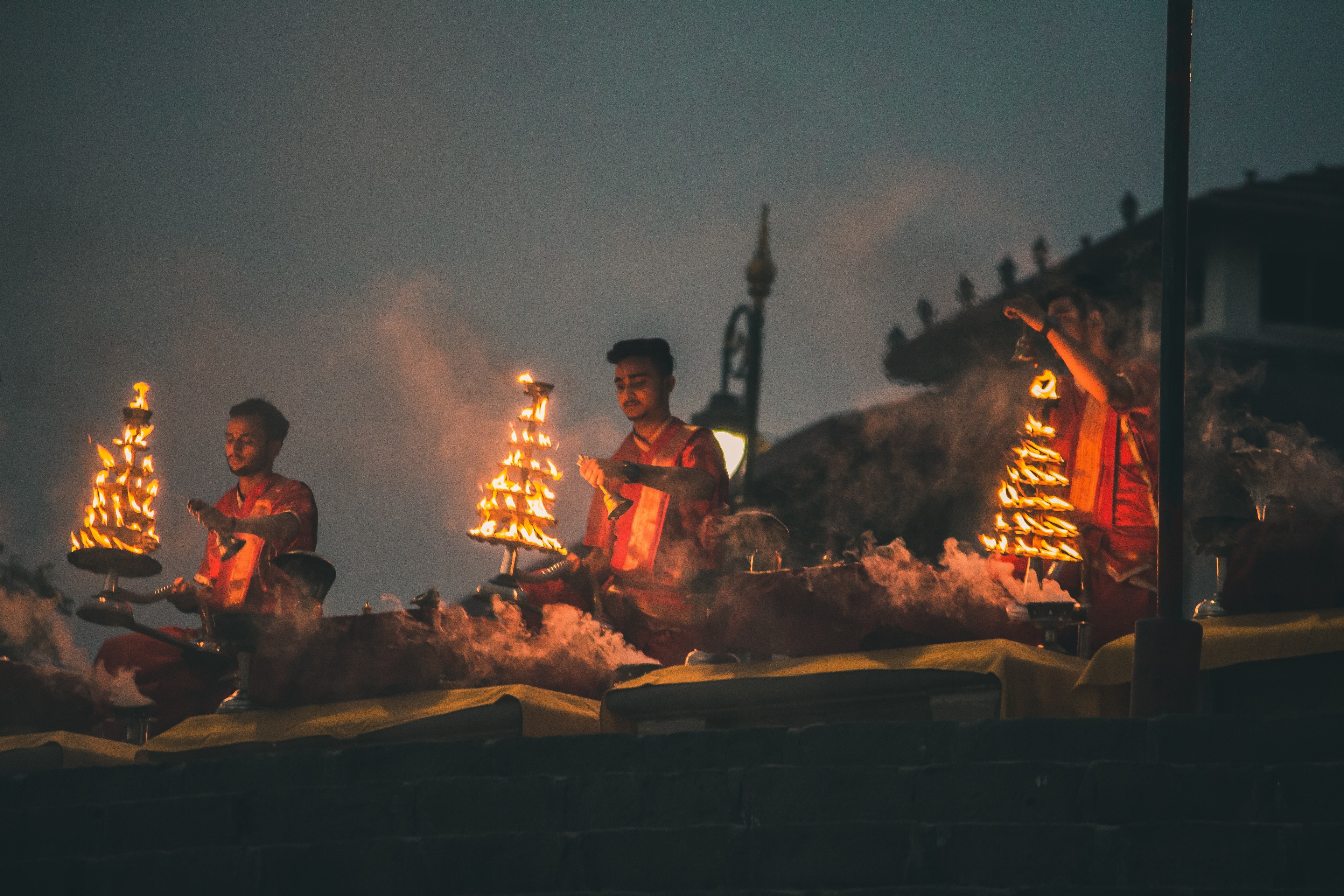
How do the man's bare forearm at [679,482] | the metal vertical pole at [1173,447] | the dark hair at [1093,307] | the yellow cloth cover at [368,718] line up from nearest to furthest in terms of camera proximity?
the metal vertical pole at [1173,447] → the yellow cloth cover at [368,718] → the dark hair at [1093,307] → the man's bare forearm at [679,482]

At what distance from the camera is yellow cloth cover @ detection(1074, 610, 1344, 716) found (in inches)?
284

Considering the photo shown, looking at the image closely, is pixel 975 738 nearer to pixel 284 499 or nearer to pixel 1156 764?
pixel 1156 764

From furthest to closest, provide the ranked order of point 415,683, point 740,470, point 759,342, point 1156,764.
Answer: point 740,470 → point 759,342 → point 415,683 → point 1156,764

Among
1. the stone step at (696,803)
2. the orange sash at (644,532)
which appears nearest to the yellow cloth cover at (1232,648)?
the stone step at (696,803)

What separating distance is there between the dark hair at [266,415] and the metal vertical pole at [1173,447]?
238 inches

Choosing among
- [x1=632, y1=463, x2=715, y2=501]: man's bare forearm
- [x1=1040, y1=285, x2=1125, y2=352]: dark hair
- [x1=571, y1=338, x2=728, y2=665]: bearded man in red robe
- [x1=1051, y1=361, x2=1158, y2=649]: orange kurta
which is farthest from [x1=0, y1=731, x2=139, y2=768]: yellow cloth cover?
[x1=1040, y1=285, x2=1125, y2=352]: dark hair

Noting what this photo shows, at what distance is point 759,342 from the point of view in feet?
42.3

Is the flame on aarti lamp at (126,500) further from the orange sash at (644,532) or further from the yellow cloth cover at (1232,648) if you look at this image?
the yellow cloth cover at (1232,648)

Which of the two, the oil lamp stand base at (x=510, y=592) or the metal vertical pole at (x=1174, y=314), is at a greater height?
the metal vertical pole at (x=1174, y=314)

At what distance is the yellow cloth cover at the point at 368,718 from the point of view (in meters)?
8.86

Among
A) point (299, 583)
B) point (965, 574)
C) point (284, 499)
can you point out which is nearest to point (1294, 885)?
point (965, 574)

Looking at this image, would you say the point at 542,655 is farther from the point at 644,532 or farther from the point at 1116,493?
the point at 1116,493

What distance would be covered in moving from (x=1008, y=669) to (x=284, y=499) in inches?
206

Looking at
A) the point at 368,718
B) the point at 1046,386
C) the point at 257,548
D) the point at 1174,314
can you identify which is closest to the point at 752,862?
the point at 1174,314
